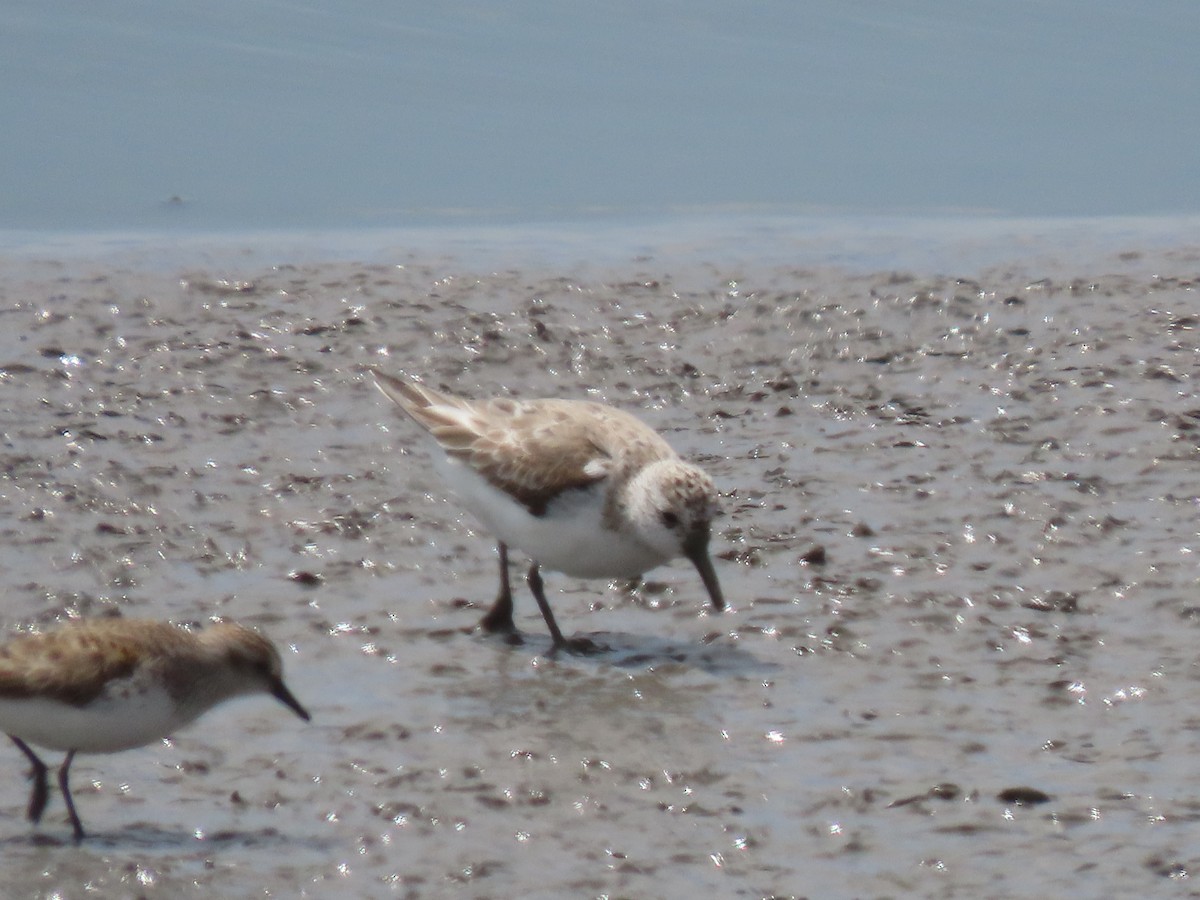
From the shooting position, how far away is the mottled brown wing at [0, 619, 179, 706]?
5.75 metres

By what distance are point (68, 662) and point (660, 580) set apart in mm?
3459

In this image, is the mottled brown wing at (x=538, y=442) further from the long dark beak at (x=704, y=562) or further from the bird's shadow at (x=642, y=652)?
the bird's shadow at (x=642, y=652)

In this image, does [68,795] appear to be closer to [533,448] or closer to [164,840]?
[164,840]

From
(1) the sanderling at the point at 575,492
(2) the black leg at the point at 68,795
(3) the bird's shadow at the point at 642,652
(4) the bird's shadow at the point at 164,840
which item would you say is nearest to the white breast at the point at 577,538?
(1) the sanderling at the point at 575,492

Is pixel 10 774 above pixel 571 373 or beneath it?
beneath

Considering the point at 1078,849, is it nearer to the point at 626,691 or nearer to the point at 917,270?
the point at 626,691

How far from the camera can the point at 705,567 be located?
7.88m

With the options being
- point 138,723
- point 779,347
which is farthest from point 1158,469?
point 138,723

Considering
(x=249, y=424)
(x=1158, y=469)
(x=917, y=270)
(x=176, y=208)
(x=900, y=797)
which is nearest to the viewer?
(x=900, y=797)

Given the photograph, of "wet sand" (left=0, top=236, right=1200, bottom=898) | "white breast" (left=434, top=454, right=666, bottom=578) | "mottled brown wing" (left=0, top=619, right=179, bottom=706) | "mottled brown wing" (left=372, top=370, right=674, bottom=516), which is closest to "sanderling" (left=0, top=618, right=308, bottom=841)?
"mottled brown wing" (left=0, top=619, right=179, bottom=706)

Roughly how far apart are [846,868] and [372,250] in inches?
358

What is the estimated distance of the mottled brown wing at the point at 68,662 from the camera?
227 inches

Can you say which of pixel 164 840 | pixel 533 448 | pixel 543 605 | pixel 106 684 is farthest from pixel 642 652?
pixel 106 684

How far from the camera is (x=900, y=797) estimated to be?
6352 millimetres
